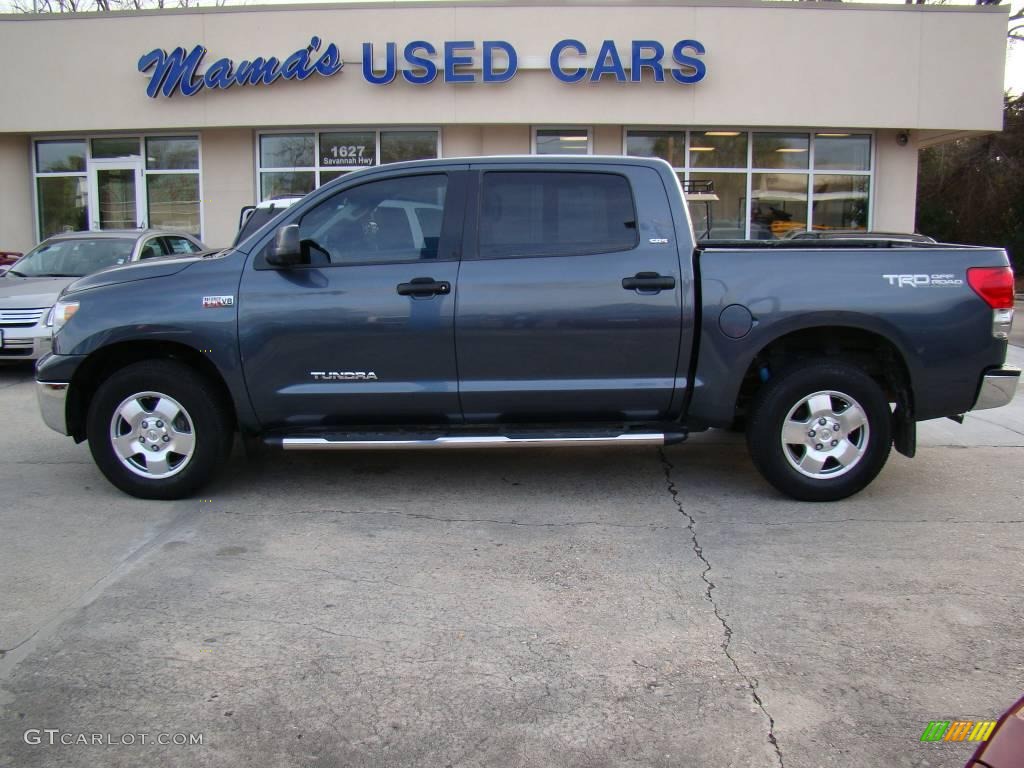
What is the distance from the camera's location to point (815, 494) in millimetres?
5418

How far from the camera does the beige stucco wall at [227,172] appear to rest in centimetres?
1692

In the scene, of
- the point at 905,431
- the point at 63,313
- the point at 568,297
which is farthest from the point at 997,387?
the point at 63,313

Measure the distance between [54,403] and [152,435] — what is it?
0.64 meters

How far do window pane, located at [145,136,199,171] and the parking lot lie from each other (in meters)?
12.5

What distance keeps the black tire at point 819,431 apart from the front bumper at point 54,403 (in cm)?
422

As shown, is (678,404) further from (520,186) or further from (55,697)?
(55,697)

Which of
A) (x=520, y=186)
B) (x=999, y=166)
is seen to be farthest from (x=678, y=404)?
(x=999, y=166)

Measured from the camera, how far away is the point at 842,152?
16.9 m

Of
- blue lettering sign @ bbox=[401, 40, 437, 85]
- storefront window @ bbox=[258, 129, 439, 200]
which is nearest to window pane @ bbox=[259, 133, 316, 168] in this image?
storefront window @ bbox=[258, 129, 439, 200]

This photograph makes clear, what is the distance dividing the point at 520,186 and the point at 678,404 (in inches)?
65.3

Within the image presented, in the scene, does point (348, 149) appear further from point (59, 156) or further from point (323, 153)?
point (59, 156)

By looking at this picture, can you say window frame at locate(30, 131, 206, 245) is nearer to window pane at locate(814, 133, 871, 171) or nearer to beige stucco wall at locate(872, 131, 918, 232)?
window pane at locate(814, 133, 871, 171)

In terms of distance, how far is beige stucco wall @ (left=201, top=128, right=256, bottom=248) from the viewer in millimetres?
16922

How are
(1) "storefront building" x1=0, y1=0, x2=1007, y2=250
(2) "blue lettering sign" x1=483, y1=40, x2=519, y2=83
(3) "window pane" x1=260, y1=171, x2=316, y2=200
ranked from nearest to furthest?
1. (2) "blue lettering sign" x1=483, y1=40, x2=519, y2=83
2. (1) "storefront building" x1=0, y1=0, x2=1007, y2=250
3. (3) "window pane" x1=260, y1=171, x2=316, y2=200
